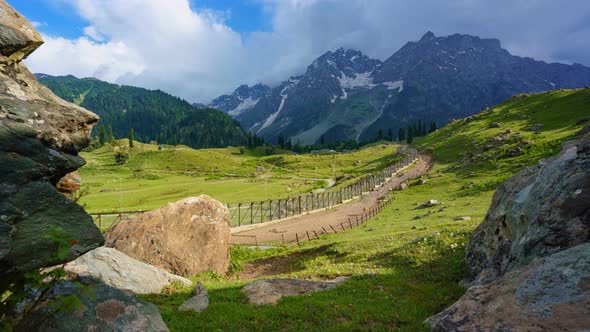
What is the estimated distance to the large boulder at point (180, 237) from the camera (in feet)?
87.7

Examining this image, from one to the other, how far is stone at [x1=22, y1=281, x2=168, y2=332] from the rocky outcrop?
8.67 m

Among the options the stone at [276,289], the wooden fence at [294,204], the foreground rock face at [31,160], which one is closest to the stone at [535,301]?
the stone at [276,289]

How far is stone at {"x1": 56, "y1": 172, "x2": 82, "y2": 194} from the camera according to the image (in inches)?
448

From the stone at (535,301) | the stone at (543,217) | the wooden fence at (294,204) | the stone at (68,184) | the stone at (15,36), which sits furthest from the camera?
the wooden fence at (294,204)

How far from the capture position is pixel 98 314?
409 inches

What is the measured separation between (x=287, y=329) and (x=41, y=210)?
844cm

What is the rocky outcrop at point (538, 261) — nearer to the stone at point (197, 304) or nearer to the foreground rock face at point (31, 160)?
the stone at point (197, 304)

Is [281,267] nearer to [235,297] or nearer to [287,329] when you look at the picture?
[235,297]

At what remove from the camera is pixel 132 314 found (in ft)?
35.4

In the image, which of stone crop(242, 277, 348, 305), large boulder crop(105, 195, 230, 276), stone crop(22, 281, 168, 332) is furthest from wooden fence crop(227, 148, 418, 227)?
stone crop(22, 281, 168, 332)

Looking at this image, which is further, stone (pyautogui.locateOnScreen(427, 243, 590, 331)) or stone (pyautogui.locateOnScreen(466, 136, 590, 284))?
stone (pyautogui.locateOnScreen(466, 136, 590, 284))

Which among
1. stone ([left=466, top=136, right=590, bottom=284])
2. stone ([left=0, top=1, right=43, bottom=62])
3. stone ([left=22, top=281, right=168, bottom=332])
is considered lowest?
stone ([left=22, top=281, right=168, bottom=332])

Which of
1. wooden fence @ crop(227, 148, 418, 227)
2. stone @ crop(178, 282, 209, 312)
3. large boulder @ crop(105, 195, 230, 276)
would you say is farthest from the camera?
wooden fence @ crop(227, 148, 418, 227)

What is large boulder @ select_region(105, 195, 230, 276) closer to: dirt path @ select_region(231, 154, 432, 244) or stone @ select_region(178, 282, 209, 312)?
stone @ select_region(178, 282, 209, 312)
